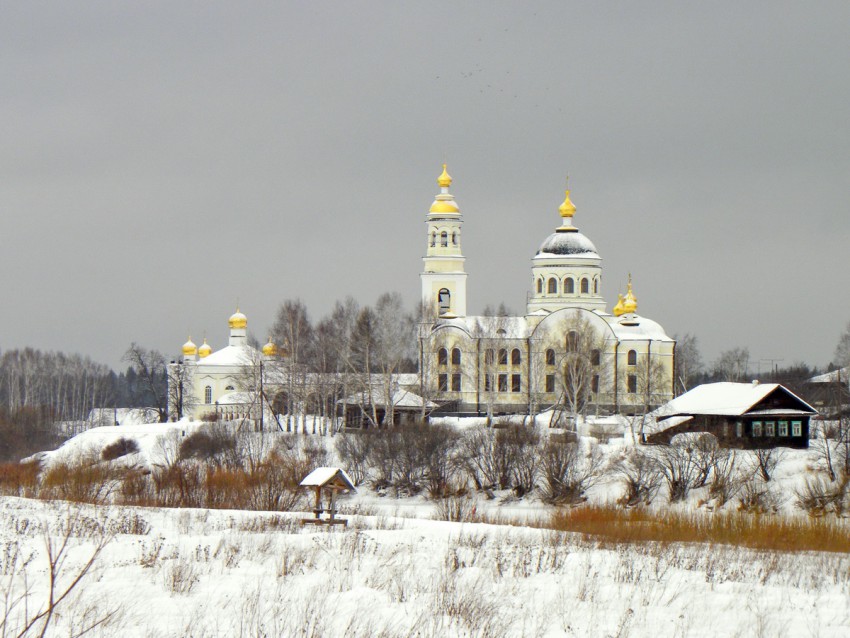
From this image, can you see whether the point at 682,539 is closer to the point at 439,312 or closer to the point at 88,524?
the point at 88,524

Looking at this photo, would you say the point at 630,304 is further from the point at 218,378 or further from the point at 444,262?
the point at 218,378

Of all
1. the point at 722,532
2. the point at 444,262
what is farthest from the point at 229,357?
the point at 722,532

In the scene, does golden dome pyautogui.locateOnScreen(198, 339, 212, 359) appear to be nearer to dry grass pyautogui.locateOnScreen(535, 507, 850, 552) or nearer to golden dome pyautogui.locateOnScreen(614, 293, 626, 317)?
golden dome pyautogui.locateOnScreen(614, 293, 626, 317)

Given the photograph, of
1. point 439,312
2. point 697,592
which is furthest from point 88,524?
point 439,312

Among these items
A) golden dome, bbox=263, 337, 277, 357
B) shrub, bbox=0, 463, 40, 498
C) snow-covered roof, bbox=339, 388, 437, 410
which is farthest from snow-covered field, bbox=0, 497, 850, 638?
golden dome, bbox=263, 337, 277, 357

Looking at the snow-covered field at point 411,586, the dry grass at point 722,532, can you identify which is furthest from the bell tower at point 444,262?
the snow-covered field at point 411,586

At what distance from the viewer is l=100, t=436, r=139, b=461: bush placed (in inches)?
1778

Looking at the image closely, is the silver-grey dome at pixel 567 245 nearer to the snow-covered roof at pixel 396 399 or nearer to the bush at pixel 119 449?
the snow-covered roof at pixel 396 399

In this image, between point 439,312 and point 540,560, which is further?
point 439,312

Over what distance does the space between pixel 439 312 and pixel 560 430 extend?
55.6 feet

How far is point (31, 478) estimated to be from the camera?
33.9 meters

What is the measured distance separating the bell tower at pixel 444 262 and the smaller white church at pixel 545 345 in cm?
5

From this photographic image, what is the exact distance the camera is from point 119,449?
1801 inches

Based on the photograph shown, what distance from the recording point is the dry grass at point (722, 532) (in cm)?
2059
